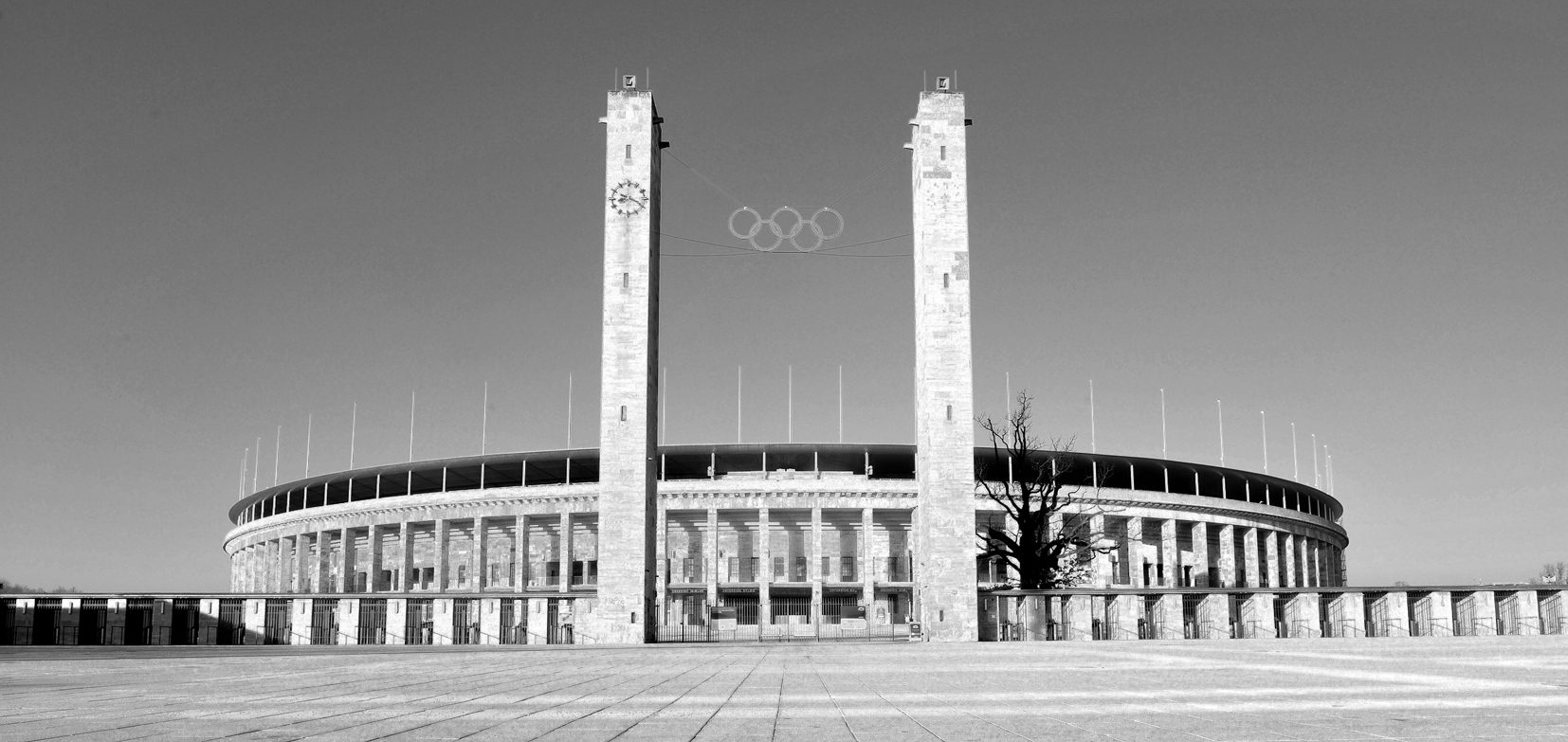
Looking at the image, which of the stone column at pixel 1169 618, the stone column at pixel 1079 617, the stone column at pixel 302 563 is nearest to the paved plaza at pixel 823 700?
the stone column at pixel 1169 618

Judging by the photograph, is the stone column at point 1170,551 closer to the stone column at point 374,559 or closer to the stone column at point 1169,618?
the stone column at point 1169,618

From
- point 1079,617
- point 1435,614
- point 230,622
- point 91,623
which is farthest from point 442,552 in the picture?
point 1435,614

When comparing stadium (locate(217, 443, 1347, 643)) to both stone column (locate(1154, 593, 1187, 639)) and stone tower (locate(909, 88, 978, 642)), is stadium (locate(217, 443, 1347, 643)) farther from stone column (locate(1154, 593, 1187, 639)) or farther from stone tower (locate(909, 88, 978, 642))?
stone column (locate(1154, 593, 1187, 639))

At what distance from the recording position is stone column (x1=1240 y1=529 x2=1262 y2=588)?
273 feet

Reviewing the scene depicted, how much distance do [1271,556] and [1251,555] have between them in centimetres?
270

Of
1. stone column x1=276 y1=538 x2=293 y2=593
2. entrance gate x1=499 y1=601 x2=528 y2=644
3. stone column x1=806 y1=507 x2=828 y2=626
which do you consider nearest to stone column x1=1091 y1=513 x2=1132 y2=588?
stone column x1=806 y1=507 x2=828 y2=626

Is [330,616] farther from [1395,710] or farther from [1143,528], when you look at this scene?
[1143,528]

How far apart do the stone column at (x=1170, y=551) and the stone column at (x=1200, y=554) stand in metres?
1.43

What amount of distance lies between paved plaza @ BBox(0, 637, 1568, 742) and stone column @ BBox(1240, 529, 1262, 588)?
Result: 65.2m

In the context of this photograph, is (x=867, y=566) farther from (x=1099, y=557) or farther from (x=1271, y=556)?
(x=1271, y=556)

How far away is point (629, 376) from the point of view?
142ft

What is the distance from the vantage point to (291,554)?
9419cm

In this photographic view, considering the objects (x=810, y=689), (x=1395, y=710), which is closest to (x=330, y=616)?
(x=810, y=689)

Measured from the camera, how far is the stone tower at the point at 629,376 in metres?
42.1
